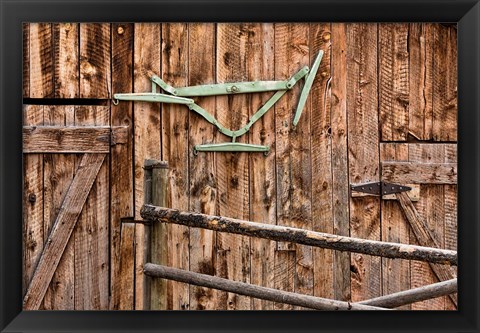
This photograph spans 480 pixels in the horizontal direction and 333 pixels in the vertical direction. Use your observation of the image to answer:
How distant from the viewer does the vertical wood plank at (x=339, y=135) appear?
4766 mm

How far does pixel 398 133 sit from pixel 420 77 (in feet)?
1.50

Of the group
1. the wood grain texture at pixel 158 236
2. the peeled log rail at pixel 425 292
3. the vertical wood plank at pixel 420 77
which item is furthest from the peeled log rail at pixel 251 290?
the vertical wood plank at pixel 420 77

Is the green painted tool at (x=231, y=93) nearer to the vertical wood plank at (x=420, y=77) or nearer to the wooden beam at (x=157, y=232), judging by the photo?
the vertical wood plank at (x=420, y=77)

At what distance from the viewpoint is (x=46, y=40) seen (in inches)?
Result: 178

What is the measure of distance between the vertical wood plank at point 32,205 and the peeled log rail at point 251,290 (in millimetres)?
1640

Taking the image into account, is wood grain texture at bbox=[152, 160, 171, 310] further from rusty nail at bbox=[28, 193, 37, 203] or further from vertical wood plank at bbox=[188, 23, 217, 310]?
rusty nail at bbox=[28, 193, 37, 203]

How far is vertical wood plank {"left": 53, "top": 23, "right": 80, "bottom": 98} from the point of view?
4.52 metres

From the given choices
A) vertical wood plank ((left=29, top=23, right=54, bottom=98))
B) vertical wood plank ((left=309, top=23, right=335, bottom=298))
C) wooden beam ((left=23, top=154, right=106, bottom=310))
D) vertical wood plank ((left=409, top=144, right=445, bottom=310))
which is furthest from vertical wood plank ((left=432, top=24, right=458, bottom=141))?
vertical wood plank ((left=29, top=23, right=54, bottom=98))

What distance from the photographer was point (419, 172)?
4.90m

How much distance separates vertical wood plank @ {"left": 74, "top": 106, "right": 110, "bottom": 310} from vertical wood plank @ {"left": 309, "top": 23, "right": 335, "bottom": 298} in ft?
5.07

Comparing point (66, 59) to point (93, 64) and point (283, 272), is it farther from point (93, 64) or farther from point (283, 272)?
point (283, 272)
